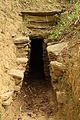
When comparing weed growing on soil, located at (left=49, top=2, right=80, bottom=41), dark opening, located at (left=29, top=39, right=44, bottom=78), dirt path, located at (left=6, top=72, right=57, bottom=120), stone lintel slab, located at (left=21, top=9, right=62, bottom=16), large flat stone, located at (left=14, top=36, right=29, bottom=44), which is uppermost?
stone lintel slab, located at (left=21, top=9, right=62, bottom=16)

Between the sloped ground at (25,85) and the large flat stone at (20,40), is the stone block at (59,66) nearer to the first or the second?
A: the sloped ground at (25,85)

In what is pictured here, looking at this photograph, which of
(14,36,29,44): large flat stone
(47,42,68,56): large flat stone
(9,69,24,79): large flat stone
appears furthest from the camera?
(14,36,29,44): large flat stone

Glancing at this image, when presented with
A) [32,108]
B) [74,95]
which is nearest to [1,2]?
[32,108]

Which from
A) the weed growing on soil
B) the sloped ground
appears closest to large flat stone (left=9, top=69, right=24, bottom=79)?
the sloped ground

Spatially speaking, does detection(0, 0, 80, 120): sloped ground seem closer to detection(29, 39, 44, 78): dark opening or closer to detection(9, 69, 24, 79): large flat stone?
detection(9, 69, 24, 79): large flat stone

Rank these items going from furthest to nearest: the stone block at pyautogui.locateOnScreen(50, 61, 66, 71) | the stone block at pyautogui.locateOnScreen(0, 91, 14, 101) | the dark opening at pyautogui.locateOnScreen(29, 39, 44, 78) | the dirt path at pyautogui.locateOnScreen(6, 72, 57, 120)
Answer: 1. the dark opening at pyautogui.locateOnScreen(29, 39, 44, 78)
2. the dirt path at pyautogui.locateOnScreen(6, 72, 57, 120)
3. the stone block at pyautogui.locateOnScreen(50, 61, 66, 71)
4. the stone block at pyautogui.locateOnScreen(0, 91, 14, 101)

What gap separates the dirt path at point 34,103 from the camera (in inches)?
171

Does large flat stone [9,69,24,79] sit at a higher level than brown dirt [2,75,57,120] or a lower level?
higher

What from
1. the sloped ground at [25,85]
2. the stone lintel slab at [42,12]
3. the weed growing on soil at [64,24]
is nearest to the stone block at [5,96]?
the sloped ground at [25,85]

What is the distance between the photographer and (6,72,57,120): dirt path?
14.2ft

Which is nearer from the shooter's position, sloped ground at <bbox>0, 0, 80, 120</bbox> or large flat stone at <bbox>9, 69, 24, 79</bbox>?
sloped ground at <bbox>0, 0, 80, 120</bbox>

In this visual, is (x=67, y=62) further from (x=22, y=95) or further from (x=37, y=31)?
(x=37, y=31)

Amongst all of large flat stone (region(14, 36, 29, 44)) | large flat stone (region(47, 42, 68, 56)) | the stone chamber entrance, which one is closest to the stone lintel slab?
large flat stone (region(14, 36, 29, 44))

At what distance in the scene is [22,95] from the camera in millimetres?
5223
